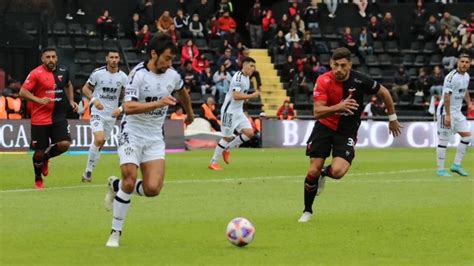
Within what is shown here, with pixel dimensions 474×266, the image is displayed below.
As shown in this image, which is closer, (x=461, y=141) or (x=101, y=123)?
(x=101, y=123)

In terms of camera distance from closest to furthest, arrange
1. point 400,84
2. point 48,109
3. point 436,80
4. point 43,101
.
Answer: point 43,101 → point 48,109 → point 436,80 → point 400,84

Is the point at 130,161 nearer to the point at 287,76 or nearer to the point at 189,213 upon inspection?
the point at 189,213

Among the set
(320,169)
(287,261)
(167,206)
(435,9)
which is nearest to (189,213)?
(167,206)

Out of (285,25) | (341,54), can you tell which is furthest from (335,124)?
(285,25)

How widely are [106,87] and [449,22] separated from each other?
27319 mm

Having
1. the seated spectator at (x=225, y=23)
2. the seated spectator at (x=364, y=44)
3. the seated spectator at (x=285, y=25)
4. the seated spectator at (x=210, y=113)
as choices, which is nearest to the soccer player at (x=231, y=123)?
the seated spectator at (x=210, y=113)

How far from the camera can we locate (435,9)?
159 ft

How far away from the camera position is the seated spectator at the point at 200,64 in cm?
4034

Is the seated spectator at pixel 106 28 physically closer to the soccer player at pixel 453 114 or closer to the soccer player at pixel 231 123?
the soccer player at pixel 231 123

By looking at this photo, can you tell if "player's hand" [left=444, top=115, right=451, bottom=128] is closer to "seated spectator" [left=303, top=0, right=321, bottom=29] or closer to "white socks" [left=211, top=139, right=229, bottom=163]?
"white socks" [left=211, top=139, right=229, bottom=163]

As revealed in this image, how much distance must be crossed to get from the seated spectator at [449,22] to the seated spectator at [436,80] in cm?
338

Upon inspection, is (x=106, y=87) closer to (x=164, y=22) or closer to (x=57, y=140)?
(x=57, y=140)

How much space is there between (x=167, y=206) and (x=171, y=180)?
521 centimetres

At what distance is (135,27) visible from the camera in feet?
135
